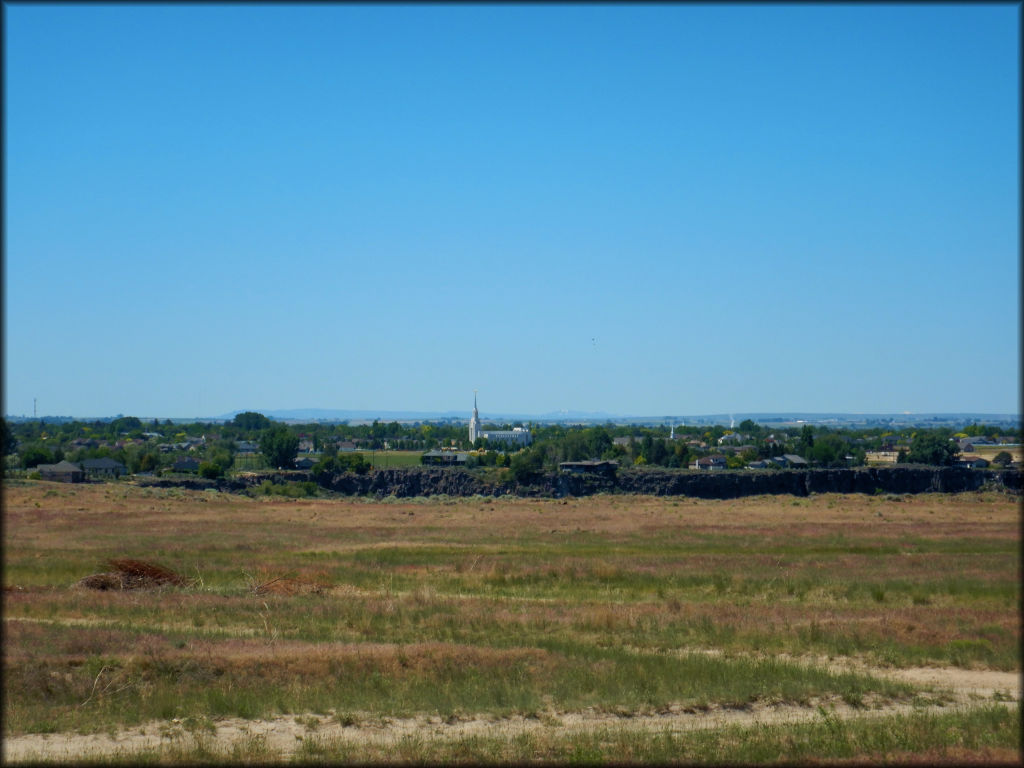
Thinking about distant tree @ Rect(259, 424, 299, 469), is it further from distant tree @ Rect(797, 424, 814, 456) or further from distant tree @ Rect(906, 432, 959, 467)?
distant tree @ Rect(906, 432, 959, 467)

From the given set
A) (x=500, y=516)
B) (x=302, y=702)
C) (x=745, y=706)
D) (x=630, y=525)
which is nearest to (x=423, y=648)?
(x=302, y=702)

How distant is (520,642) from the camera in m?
21.9

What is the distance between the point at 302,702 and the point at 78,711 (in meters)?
3.57

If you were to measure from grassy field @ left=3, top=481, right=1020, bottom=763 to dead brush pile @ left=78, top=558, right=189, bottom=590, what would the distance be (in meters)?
0.74

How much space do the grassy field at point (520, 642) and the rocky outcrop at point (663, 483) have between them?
185 ft

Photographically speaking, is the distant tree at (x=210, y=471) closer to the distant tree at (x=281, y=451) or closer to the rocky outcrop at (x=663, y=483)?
the rocky outcrop at (x=663, y=483)

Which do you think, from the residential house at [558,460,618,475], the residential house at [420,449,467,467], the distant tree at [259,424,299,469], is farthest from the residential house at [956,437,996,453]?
the distant tree at [259,424,299,469]

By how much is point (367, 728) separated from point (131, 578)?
17787mm

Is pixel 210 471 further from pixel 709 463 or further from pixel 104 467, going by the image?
pixel 709 463

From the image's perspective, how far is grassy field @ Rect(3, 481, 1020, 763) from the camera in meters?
14.5

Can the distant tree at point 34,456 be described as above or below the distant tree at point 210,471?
above

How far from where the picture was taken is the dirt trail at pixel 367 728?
45.0 ft

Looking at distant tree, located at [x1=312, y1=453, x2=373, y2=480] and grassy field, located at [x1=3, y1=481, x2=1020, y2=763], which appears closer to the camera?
grassy field, located at [x1=3, y1=481, x2=1020, y2=763]

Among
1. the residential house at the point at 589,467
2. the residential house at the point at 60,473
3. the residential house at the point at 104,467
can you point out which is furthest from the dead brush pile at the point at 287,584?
the residential house at the point at 589,467
